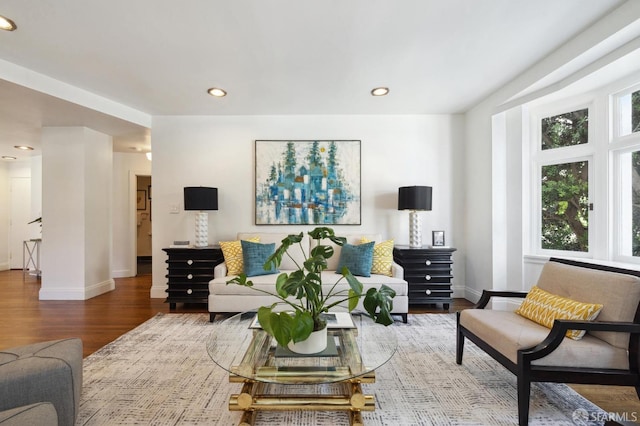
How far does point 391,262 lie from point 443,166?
1.68 meters

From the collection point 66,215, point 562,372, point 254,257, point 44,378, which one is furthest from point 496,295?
point 66,215

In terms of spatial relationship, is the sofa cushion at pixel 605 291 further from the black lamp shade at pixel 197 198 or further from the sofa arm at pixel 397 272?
the black lamp shade at pixel 197 198

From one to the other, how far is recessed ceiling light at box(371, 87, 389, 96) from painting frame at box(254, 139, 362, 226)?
808 mm

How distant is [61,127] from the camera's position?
400cm

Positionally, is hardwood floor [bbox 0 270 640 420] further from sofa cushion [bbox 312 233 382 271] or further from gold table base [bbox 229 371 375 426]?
gold table base [bbox 229 371 375 426]

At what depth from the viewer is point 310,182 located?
4.06m

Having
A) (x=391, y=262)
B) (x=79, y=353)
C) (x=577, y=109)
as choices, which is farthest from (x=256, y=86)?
(x=577, y=109)

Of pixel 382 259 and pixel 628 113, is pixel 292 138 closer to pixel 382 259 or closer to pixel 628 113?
pixel 382 259

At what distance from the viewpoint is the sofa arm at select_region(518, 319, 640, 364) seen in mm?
1512

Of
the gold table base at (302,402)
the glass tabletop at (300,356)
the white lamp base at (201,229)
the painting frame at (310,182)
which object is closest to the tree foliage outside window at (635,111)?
the painting frame at (310,182)

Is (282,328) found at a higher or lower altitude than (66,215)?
lower

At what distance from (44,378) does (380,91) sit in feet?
11.5

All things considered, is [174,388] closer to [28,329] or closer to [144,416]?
[144,416]

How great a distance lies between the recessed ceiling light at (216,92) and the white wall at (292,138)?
719mm
